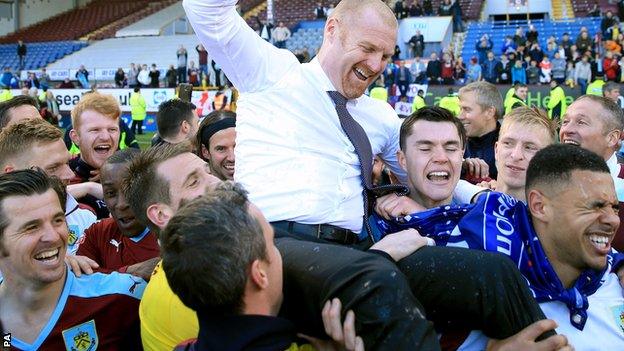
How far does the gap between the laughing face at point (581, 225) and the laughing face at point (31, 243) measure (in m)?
1.89

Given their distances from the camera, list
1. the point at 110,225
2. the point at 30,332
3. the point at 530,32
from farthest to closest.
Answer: the point at 530,32
the point at 110,225
the point at 30,332

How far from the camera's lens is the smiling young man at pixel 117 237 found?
331cm

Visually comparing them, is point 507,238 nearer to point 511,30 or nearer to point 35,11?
point 511,30

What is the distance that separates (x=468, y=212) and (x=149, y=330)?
1250 mm

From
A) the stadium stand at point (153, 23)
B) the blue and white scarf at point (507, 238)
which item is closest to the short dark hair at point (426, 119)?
the blue and white scarf at point (507, 238)

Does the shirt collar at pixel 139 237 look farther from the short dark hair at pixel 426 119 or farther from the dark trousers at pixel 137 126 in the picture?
the dark trousers at pixel 137 126

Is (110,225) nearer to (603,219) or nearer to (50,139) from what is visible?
(50,139)

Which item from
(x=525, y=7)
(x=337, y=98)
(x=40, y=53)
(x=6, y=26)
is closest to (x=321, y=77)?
(x=337, y=98)

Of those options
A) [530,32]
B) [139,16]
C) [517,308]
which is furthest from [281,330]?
[139,16]

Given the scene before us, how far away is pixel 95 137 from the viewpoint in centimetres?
470

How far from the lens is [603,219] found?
98.2 inches

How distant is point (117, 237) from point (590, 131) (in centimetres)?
300

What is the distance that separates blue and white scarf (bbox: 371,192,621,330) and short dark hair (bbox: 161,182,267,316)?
3.13 feet

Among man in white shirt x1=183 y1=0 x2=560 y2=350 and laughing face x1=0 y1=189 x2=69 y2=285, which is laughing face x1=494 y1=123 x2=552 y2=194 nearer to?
man in white shirt x1=183 y1=0 x2=560 y2=350
